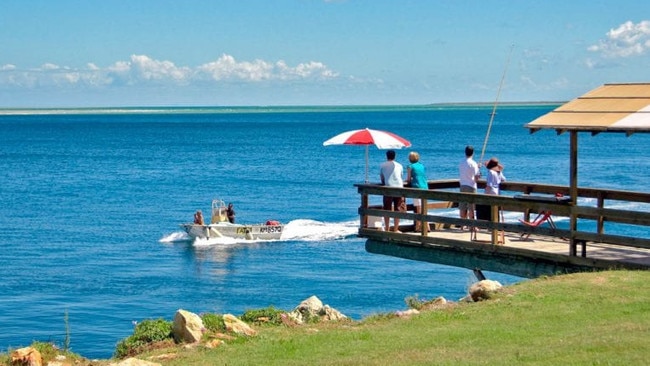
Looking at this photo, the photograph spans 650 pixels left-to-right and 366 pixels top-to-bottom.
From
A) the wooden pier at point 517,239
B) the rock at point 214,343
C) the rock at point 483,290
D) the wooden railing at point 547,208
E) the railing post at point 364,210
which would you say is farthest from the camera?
the railing post at point 364,210

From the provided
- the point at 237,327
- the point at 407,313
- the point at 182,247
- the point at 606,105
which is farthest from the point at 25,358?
the point at 182,247

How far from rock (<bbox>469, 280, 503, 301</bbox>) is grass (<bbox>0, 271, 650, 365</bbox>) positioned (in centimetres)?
18

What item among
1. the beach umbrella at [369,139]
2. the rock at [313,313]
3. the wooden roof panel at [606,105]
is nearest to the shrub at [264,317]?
the rock at [313,313]

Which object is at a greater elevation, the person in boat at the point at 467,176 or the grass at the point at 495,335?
the person in boat at the point at 467,176

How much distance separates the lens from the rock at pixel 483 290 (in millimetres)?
15078

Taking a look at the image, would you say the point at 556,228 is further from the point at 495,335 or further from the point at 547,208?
the point at 495,335

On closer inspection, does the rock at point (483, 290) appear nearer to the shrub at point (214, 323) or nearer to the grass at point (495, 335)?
the grass at point (495, 335)

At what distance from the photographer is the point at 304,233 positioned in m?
51.1

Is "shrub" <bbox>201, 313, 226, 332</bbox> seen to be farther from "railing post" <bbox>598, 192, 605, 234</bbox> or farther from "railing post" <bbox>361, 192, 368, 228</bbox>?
"railing post" <bbox>598, 192, 605, 234</bbox>

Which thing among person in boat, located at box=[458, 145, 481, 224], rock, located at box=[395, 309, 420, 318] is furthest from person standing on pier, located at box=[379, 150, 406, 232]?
rock, located at box=[395, 309, 420, 318]

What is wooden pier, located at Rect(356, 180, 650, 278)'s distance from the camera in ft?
53.5

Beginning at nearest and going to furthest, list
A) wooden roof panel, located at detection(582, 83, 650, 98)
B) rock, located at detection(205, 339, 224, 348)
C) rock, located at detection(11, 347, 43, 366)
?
1. rock, located at detection(205, 339, 224, 348)
2. rock, located at detection(11, 347, 43, 366)
3. wooden roof panel, located at detection(582, 83, 650, 98)

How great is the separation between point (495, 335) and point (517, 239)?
6499mm

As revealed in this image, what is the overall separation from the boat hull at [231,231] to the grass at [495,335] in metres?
34.5
